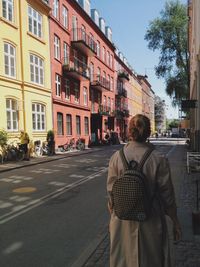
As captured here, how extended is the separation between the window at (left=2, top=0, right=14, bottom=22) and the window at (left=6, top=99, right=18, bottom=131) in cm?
532

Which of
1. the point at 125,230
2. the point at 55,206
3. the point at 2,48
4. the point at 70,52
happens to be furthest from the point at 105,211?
the point at 70,52

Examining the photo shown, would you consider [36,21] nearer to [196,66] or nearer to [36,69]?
[36,69]

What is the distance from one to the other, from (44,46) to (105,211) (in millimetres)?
20587

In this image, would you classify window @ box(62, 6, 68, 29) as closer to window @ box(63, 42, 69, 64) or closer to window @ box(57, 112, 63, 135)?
window @ box(63, 42, 69, 64)

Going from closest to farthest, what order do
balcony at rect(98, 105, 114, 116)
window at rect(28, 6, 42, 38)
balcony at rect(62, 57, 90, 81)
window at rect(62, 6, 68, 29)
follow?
window at rect(28, 6, 42, 38) < balcony at rect(62, 57, 90, 81) < window at rect(62, 6, 68, 29) < balcony at rect(98, 105, 114, 116)

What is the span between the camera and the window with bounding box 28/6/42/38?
23.8m

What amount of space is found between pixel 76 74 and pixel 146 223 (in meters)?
29.4

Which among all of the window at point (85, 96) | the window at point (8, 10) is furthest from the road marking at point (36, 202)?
the window at point (85, 96)

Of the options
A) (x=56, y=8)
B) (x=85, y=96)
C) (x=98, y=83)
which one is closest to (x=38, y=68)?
(x=56, y=8)

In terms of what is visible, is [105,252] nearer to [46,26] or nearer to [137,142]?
[137,142]

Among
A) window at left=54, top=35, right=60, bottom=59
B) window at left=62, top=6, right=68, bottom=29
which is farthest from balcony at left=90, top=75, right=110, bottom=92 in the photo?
window at left=54, top=35, right=60, bottom=59

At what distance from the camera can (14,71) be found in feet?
71.1

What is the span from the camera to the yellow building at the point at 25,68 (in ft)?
67.6

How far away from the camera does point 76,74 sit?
31.3 m
